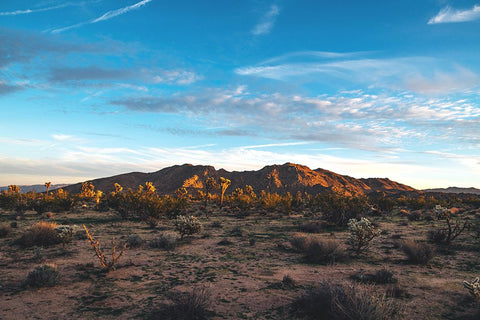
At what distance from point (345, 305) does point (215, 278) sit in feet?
16.6

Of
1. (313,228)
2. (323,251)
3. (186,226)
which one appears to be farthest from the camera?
(313,228)

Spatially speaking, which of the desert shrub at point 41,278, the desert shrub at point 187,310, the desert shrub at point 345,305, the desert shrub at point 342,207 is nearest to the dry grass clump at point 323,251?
the desert shrub at point 345,305

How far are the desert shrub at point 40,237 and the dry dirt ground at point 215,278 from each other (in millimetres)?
551

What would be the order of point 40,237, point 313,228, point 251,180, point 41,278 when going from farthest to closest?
point 251,180 → point 313,228 → point 40,237 → point 41,278

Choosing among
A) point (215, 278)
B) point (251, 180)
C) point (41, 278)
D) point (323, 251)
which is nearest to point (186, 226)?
point (215, 278)

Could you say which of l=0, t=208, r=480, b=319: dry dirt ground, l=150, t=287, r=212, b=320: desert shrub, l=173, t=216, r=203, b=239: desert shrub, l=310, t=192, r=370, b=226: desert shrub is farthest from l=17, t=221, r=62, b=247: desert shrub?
l=310, t=192, r=370, b=226: desert shrub

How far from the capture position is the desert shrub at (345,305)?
19.6 ft

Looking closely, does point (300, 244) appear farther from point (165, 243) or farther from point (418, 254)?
point (165, 243)

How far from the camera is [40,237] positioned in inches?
585

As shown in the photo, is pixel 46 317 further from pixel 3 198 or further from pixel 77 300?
pixel 3 198

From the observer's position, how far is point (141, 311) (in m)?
7.10

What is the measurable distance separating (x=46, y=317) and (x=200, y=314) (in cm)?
384

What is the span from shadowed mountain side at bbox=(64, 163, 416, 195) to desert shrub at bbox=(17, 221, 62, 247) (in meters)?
95.5

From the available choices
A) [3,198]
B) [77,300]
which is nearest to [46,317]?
[77,300]
